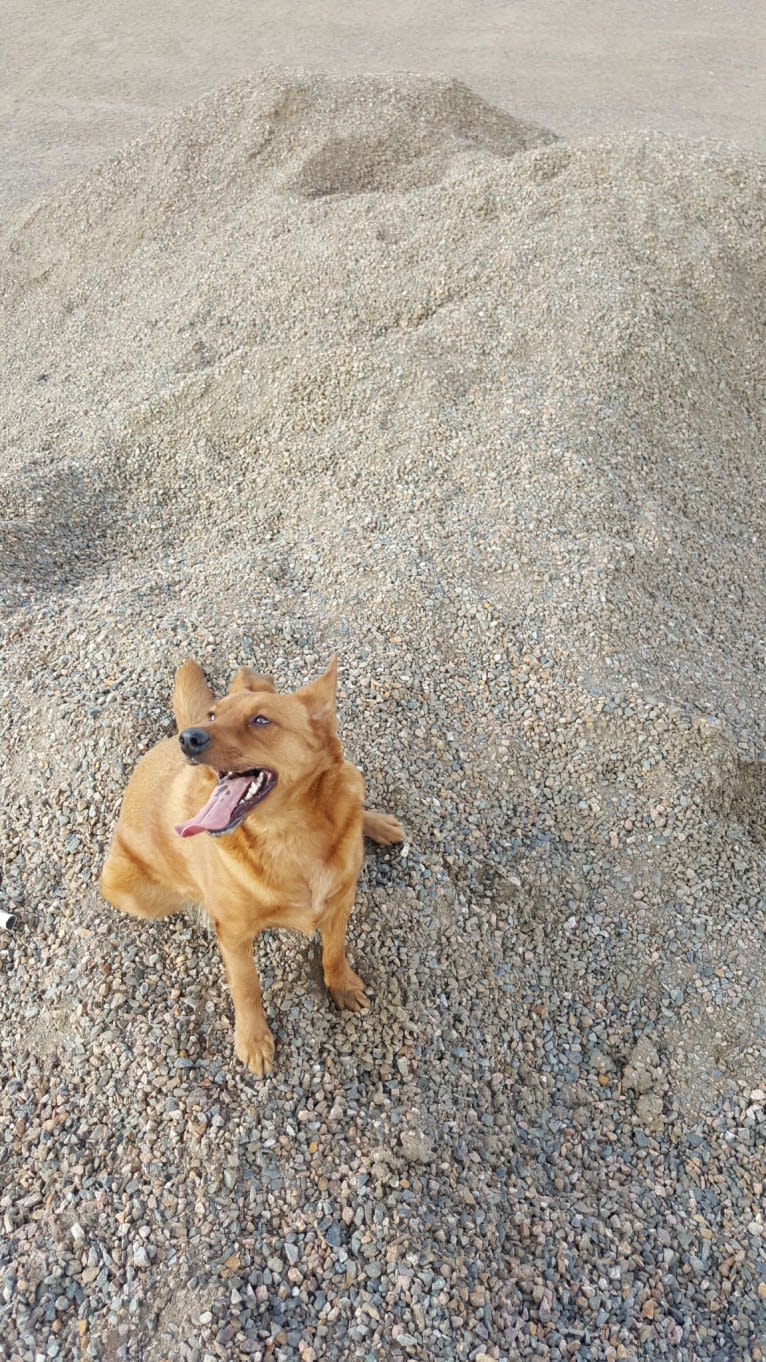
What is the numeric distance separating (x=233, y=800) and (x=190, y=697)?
62 cm

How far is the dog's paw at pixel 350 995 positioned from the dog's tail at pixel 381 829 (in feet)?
2.06

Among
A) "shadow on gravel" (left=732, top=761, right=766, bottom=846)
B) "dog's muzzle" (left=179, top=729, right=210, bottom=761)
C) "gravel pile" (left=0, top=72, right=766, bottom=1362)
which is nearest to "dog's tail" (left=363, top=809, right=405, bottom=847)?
"gravel pile" (left=0, top=72, right=766, bottom=1362)

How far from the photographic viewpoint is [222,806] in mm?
2770

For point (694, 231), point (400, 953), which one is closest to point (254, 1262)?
point (400, 953)

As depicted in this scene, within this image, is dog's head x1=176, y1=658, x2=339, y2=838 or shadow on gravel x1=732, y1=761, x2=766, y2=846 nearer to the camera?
dog's head x1=176, y1=658, x2=339, y2=838

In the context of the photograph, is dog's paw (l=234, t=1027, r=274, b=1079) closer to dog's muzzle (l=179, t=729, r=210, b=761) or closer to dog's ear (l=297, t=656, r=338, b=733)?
dog's ear (l=297, t=656, r=338, b=733)

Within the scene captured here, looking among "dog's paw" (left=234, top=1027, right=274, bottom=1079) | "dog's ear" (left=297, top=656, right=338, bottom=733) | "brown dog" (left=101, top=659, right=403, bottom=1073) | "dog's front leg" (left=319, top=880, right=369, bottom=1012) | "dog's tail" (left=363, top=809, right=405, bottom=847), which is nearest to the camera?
"brown dog" (left=101, top=659, right=403, bottom=1073)

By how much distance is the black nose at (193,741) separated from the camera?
2.50 metres

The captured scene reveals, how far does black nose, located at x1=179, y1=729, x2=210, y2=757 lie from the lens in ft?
8.19

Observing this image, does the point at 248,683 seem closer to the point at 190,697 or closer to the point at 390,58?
the point at 190,697

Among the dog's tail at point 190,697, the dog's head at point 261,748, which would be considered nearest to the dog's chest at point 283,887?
the dog's head at point 261,748

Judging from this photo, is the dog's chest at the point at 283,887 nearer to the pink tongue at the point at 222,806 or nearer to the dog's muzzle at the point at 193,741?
the pink tongue at the point at 222,806

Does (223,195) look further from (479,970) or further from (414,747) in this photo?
(479,970)

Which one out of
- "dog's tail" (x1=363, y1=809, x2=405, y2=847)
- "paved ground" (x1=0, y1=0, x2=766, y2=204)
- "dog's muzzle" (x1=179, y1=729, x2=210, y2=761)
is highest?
"paved ground" (x1=0, y1=0, x2=766, y2=204)
